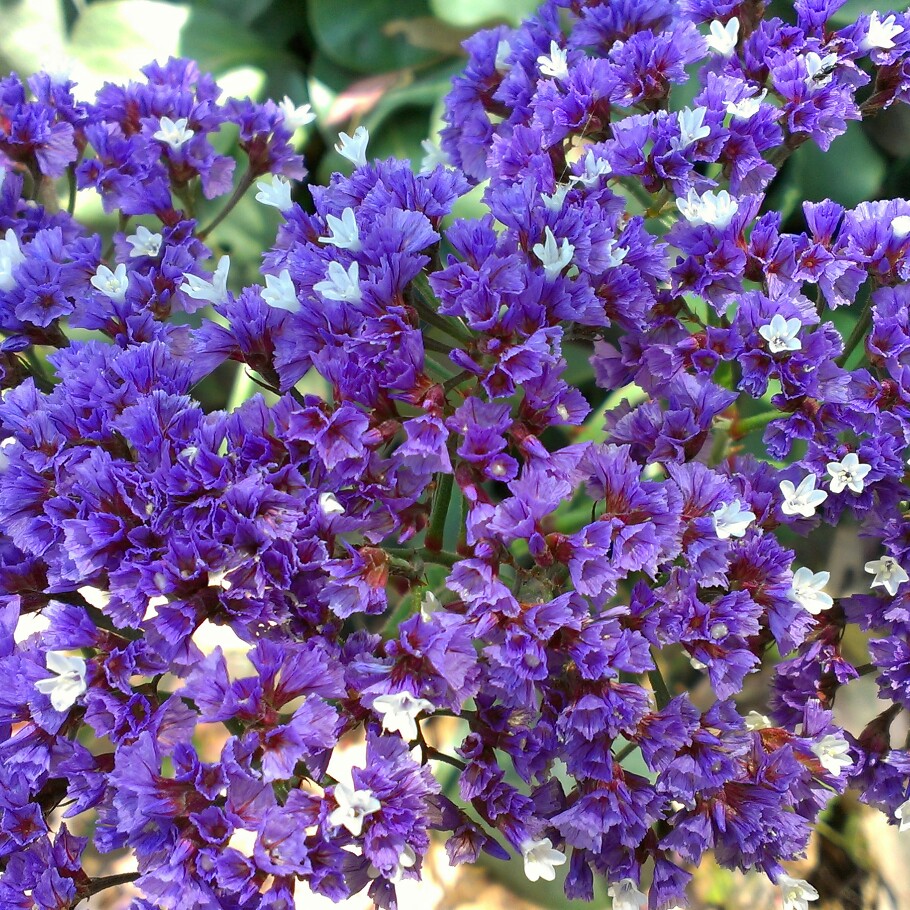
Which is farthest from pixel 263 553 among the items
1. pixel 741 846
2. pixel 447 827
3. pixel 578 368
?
pixel 578 368

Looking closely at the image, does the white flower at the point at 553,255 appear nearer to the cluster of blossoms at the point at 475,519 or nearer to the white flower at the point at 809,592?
the cluster of blossoms at the point at 475,519

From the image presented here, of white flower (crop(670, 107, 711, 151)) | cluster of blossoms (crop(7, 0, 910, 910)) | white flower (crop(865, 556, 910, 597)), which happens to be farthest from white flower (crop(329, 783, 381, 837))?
white flower (crop(670, 107, 711, 151))

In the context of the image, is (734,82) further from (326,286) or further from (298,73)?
(298,73)

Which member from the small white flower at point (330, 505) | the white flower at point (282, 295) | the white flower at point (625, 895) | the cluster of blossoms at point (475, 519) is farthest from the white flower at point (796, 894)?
the white flower at point (282, 295)

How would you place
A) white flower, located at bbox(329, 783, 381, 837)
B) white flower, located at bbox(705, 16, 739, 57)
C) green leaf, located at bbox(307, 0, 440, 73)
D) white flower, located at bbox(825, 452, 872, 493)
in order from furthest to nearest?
green leaf, located at bbox(307, 0, 440, 73) → white flower, located at bbox(705, 16, 739, 57) → white flower, located at bbox(825, 452, 872, 493) → white flower, located at bbox(329, 783, 381, 837)

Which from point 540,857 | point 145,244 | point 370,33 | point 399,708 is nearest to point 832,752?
point 540,857

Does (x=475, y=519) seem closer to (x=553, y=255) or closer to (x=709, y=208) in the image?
(x=553, y=255)

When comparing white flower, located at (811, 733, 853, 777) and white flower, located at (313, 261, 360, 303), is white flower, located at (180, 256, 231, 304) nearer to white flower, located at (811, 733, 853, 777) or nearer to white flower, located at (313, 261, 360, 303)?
white flower, located at (313, 261, 360, 303)

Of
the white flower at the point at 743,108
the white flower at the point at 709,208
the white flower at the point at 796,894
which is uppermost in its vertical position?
the white flower at the point at 743,108
